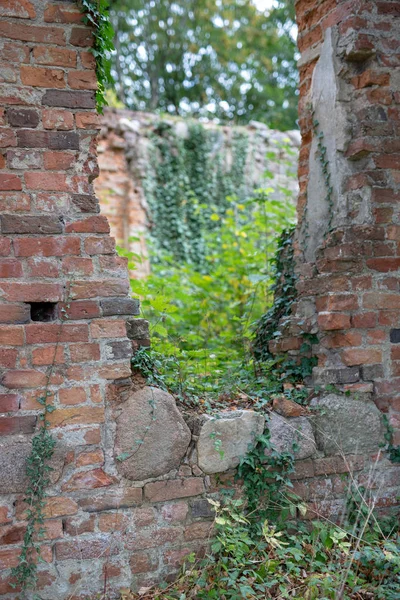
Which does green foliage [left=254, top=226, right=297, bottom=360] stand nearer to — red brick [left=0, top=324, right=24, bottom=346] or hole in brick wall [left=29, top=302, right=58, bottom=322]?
hole in brick wall [left=29, top=302, right=58, bottom=322]

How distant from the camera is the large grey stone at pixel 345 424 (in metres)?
3.14

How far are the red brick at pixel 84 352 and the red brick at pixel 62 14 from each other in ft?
5.27

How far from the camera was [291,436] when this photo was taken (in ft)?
10.0

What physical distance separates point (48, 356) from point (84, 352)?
0.57 ft

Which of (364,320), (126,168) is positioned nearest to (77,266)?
(364,320)

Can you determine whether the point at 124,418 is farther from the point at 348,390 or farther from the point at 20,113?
the point at 20,113

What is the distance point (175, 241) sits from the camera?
9.92 meters

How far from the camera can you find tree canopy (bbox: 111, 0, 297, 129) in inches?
725

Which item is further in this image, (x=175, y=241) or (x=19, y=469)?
(x=175, y=241)

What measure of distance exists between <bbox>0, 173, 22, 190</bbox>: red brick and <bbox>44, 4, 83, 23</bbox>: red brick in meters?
0.79

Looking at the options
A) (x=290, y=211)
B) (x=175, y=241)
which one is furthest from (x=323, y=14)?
(x=175, y=241)

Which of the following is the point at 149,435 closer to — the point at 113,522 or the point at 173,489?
the point at 173,489

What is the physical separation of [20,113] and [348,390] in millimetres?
2311

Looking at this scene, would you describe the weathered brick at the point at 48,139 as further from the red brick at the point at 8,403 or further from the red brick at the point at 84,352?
the red brick at the point at 8,403
